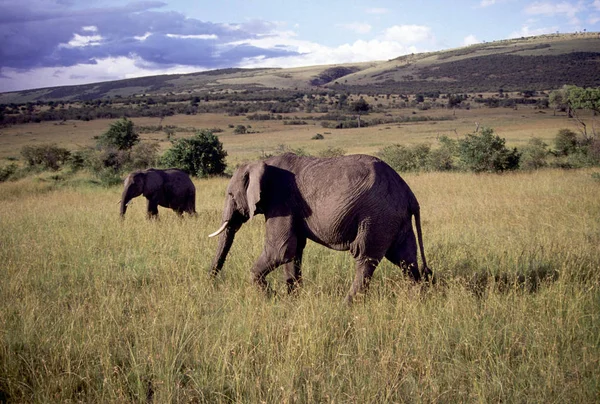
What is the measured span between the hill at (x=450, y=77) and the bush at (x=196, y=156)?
97.2m

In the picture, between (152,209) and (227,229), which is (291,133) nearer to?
(152,209)

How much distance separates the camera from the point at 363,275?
4.93 m

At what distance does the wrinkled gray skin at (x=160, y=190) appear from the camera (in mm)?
10969

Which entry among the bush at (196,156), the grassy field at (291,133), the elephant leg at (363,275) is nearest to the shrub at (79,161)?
the bush at (196,156)

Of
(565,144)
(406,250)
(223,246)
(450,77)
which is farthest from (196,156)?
(450,77)

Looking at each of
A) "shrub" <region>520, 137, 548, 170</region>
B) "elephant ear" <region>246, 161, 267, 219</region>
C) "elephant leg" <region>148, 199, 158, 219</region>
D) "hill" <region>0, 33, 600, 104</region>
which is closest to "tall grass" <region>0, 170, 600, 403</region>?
"elephant ear" <region>246, 161, 267, 219</region>

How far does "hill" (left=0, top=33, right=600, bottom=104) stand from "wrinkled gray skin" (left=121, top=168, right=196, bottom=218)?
10427cm

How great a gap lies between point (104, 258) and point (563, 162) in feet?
69.5

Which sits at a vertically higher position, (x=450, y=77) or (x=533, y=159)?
(x=450, y=77)

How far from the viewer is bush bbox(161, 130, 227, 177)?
2108 cm

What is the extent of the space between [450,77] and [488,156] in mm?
136096

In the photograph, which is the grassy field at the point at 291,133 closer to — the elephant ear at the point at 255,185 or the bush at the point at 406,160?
the bush at the point at 406,160

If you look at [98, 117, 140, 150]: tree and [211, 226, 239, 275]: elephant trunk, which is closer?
[211, 226, 239, 275]: elephant trunk

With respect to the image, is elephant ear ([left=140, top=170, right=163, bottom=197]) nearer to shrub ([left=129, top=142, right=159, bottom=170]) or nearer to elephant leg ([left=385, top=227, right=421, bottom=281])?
elephant leg ([left=385, top=227, right=421, bottom=281])
